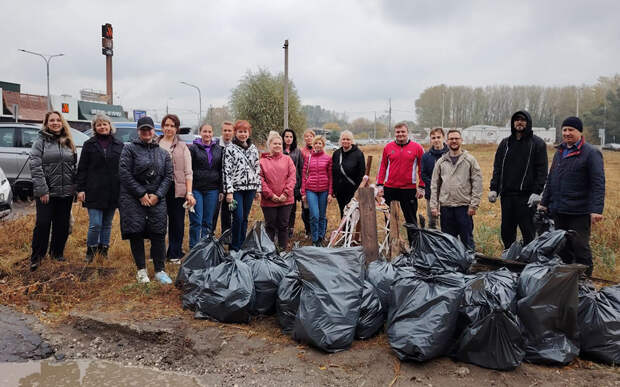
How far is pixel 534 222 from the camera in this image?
4602mm

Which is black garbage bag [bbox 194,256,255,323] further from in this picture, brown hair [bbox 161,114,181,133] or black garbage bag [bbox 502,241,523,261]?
black garbage bag [bbox 502,241,523,261]

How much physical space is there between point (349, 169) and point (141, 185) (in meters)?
2.74

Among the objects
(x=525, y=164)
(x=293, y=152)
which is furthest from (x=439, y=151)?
(x=293, y=152)

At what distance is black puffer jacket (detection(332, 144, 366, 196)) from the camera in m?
5.92

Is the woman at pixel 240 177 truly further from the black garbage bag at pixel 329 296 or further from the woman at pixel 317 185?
the black garbage bag at pixel 329 296

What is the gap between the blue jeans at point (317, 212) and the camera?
230 inches

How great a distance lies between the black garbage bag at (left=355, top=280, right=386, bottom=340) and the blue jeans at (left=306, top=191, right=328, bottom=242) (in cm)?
251

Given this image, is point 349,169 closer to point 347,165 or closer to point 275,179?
point 347,165

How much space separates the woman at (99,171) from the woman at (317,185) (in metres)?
2.33

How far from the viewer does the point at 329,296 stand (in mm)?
3127

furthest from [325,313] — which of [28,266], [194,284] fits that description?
[28,266]

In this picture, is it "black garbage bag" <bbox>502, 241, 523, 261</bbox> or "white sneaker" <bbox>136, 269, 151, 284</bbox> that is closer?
"black garbage bag" <bbox>502, 241, 523, 261</bbox>

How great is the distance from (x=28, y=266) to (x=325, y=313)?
11.8 ft

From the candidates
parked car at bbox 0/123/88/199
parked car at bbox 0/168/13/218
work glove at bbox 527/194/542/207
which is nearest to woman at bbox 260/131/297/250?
work glove at bbox 527/194/542/207
